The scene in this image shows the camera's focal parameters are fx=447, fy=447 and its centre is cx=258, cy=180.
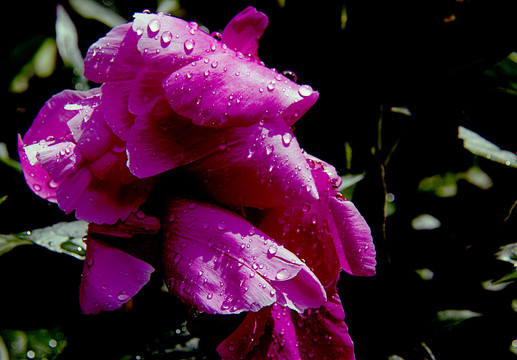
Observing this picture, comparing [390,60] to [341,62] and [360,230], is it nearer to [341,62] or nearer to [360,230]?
[341,62]

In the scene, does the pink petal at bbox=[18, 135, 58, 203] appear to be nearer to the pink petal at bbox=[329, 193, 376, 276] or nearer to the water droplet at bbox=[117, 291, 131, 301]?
the water droplet at bbox=[117, 291, 131, 301]

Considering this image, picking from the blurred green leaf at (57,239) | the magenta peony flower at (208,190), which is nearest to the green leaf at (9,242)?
the blurred green leaf at (57,239)

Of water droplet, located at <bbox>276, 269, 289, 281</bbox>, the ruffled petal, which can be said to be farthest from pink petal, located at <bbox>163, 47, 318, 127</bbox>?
water droplet, located at <bbox>276, 269, 289, 281</bbox>

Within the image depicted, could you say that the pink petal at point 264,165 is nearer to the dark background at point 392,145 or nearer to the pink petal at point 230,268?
the pink petal at point 230,268

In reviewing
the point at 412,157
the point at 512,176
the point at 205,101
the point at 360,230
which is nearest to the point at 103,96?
the point at 205,101

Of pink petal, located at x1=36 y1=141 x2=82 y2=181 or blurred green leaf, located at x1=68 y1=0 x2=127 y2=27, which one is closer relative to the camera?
pink petal, located at x1=36 y1=141 x2=82 y2=181

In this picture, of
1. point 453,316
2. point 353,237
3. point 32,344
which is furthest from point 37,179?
point 453,316
